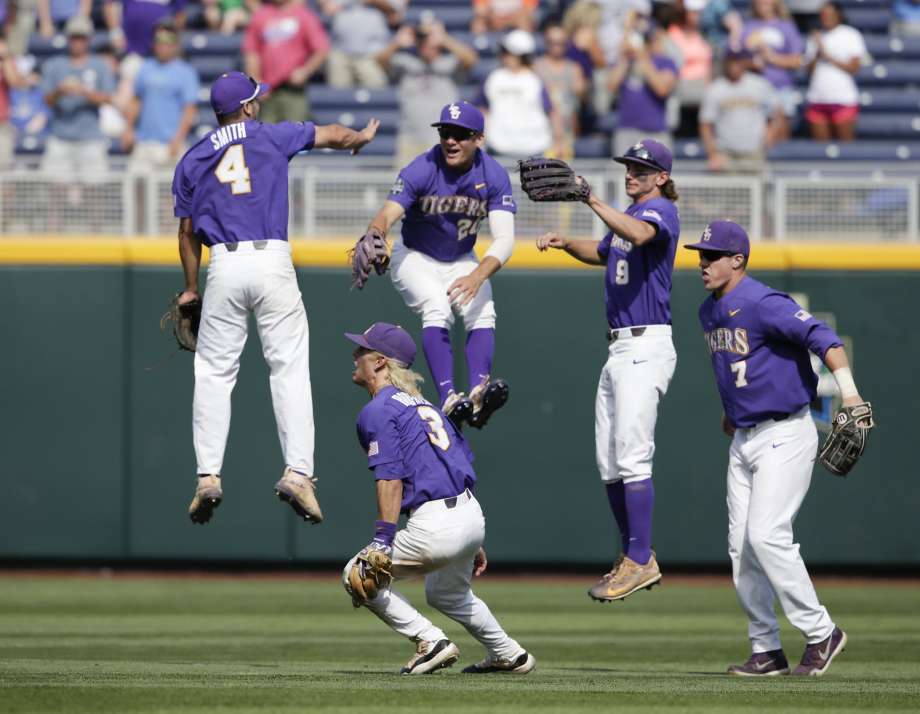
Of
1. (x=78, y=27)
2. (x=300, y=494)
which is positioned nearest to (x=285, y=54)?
(x=78, y=27)

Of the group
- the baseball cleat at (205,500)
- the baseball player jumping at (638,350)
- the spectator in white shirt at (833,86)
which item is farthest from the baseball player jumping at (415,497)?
the spectator in white shirt at (833,86)

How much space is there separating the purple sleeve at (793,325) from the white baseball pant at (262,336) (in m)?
2.56

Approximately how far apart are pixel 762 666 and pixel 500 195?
3.11m

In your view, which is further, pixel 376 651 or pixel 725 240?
pixel 376 651

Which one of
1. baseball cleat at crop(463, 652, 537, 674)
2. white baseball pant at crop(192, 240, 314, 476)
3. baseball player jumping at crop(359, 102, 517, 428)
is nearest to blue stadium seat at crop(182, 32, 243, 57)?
baseball player jumping at crop(359, 102, 517, 428)

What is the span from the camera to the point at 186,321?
9992 millimetres

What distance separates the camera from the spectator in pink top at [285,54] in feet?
53.7

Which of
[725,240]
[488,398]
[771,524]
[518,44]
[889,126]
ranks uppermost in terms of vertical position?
[518,44]

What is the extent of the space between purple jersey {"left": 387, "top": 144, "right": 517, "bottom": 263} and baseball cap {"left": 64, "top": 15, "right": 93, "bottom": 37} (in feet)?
24.5

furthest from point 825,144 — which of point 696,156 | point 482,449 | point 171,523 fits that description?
point 171,523

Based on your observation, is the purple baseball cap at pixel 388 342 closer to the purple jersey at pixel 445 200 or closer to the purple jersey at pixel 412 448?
the purple jersey at pixel 412 448

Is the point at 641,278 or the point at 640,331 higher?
the point at 641,278

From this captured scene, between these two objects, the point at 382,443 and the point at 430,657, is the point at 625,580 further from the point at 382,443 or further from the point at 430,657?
the point at 382,443

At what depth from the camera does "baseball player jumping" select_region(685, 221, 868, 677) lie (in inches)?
372
